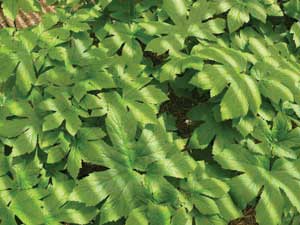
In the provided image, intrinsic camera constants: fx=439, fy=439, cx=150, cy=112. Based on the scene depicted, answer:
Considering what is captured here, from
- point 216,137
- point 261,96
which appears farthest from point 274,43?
point 216,137

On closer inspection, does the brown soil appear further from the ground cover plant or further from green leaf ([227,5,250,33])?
green leaf ([227,5,250,33])

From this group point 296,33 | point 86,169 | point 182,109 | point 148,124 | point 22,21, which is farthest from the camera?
point 22,21

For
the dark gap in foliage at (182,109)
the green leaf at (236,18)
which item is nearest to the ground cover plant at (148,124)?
the green leaf at (236,18)

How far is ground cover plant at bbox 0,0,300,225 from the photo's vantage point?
176 cm

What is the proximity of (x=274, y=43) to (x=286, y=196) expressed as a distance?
103 centimetres

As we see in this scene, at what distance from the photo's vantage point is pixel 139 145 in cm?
183

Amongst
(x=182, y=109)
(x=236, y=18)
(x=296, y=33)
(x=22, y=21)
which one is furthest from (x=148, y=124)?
(x=22, y=21)

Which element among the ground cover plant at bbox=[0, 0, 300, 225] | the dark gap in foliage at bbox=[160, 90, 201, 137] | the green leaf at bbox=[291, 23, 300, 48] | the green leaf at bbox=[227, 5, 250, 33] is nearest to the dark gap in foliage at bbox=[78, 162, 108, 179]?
Answer: the ground cover plant at bbox=[0, 0, 300, 225]

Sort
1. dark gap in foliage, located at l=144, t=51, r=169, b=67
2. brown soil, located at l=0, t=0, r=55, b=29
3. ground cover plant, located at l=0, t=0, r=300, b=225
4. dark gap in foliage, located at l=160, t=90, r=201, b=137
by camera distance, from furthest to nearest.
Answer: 1. brown soil, located at l=0, t=0, r=55, b=29
2. dark gap in foliage, located at l=144, t=51, r=169, b=67
3. dark gap in foliage, located at l=160, t=90, r=201, b=137
4. ground cover plant, located at l=0, t=0, r=300, b=225

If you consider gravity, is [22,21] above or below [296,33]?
above

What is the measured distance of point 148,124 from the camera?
1.92 m

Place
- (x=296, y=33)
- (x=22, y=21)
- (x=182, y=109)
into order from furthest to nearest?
(x=22, y=21) → (x=182, y=109) → (x=296, y=33)

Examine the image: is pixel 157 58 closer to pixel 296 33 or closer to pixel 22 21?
pixel 296 33

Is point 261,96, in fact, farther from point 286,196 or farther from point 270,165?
point 286,196
